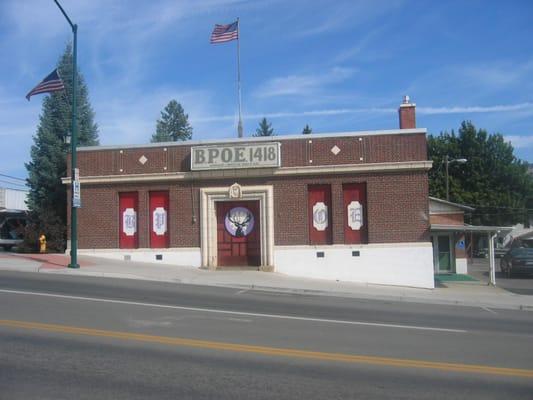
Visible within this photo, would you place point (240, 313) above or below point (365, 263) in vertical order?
below

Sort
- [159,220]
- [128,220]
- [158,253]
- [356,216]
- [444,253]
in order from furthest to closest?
[444,253] → [128,220] → [159,220] → [158,253] → [356,216]

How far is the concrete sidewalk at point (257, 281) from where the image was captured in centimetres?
1727

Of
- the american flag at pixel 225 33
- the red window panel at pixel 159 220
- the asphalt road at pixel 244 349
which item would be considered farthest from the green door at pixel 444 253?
the asphalt road at pixel 244 349

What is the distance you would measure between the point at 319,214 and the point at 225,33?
9245 millimetres

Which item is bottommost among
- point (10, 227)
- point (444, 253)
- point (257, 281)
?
point (257, 281)

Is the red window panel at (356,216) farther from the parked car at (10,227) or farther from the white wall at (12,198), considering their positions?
the white wall at (12,198)

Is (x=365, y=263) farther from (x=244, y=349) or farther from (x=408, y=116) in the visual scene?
(x=244, y=349)

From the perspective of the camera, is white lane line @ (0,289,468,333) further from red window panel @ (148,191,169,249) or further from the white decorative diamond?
the white decorative diamond

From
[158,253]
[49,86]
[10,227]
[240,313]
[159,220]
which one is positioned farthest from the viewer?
[10,227]

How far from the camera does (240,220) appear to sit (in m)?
23.0

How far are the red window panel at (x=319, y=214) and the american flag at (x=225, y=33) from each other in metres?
7.79

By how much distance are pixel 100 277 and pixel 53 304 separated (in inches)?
240

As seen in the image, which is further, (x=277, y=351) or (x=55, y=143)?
(x=55, y=143)

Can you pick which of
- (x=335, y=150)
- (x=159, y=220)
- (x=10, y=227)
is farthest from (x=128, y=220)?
(x=10, y=227)
